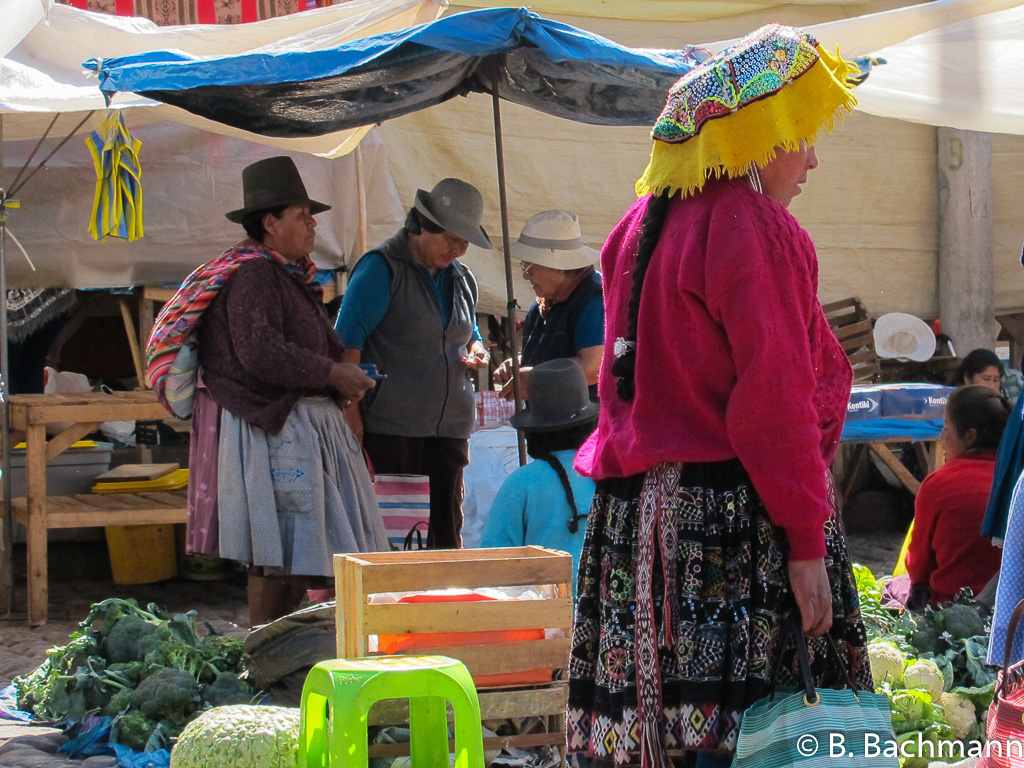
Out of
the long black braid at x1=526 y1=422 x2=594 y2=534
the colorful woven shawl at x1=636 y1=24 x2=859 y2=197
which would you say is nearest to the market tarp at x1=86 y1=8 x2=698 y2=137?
the long black braid at x1=526 y1=422 x2=594 y2=534

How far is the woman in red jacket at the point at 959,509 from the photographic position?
4344 mm

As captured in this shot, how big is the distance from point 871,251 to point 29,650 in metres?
6.53

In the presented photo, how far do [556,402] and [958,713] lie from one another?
62.0 inches

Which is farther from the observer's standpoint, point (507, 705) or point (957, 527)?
point (957, 527)

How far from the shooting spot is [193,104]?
13.2ft

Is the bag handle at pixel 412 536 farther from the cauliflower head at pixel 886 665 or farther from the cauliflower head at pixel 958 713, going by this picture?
the cauliflower head at pixel 958 713

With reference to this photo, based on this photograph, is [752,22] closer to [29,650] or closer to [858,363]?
[858,363]

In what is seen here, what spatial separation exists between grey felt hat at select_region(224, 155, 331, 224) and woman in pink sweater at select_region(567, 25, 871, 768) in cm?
235

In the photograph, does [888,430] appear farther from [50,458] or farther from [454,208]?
[50,458]

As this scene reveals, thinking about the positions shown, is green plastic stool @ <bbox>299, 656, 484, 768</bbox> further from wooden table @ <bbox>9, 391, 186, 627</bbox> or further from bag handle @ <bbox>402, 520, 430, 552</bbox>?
wooden table @ <bbox>9, 391, 186, 627</bbox>

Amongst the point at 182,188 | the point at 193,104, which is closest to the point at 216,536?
the point at 193,104

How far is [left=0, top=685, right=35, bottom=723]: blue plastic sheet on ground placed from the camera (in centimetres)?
402

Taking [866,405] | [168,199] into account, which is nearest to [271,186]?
[168,199]

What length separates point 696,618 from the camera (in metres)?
2.04
